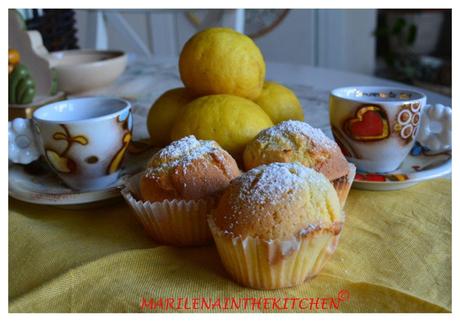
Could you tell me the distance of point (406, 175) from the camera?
0.66 m

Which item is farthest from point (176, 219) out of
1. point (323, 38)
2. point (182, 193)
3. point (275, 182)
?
point (323, 38)

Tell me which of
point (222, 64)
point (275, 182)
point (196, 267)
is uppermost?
point (222, 64)

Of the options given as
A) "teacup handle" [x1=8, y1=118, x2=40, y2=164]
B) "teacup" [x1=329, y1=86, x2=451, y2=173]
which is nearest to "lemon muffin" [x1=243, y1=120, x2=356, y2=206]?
"teacup" [x1=329, y1=86, x2=451, y2=173]

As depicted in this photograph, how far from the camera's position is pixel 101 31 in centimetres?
193

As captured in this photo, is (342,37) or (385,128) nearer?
(385,128)

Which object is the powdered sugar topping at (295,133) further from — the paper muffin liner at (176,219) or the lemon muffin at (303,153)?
the paper muffin liner at (176,219)

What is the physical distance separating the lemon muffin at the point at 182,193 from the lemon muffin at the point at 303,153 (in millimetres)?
47

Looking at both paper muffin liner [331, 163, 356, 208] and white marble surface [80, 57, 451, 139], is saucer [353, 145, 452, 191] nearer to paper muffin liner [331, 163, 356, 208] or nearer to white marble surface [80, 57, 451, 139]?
paper muffin liner [331, 163, 356, 208]

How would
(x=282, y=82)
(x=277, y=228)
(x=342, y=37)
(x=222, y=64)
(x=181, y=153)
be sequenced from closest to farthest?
(x=277, y=228), (x=181, y=153), (x=222, y=64), (x=282, y=82), (x=342, y=37)

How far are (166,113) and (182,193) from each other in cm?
24

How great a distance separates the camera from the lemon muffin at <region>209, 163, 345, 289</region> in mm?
453

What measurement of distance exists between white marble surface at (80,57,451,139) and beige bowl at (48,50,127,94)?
0.07 metres

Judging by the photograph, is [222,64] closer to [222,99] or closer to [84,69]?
[222,99]
